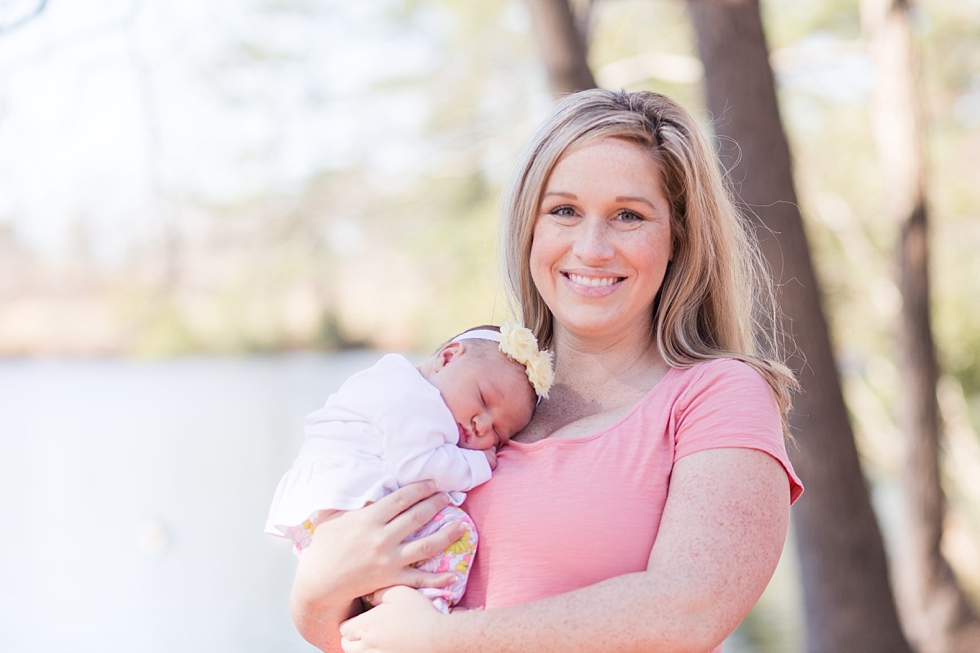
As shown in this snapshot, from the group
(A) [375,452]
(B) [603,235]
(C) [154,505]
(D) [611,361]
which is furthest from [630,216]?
(C) [154,505]

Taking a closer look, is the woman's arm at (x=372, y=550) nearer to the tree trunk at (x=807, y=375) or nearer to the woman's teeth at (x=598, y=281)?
the woman's teeth at (x=598, y=281)

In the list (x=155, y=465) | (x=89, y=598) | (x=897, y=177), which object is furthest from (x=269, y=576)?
(x=897, y=177)

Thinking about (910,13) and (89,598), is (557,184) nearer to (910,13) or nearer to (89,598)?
(910,13)

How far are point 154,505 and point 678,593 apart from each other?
10.2 m

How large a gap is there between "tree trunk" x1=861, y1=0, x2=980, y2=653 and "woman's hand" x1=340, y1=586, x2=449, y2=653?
15.4 feet

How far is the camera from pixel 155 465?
11719mm

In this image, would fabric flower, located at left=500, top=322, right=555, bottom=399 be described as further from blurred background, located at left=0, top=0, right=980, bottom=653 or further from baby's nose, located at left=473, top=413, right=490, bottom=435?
blurred background, located at left=0, top=0, right=980, bottom=653

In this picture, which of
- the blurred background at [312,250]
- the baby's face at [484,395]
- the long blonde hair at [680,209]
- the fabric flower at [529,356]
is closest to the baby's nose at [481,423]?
the baby's face at [484,395]

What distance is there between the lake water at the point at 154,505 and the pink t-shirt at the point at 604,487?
22.7 ft

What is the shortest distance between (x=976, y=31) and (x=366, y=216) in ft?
21.5

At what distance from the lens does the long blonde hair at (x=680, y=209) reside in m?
1.79

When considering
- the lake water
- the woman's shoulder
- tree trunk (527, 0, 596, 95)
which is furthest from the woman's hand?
the lake water

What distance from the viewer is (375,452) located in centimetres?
168

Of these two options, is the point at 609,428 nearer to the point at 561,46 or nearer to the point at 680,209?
the point at 680,209
